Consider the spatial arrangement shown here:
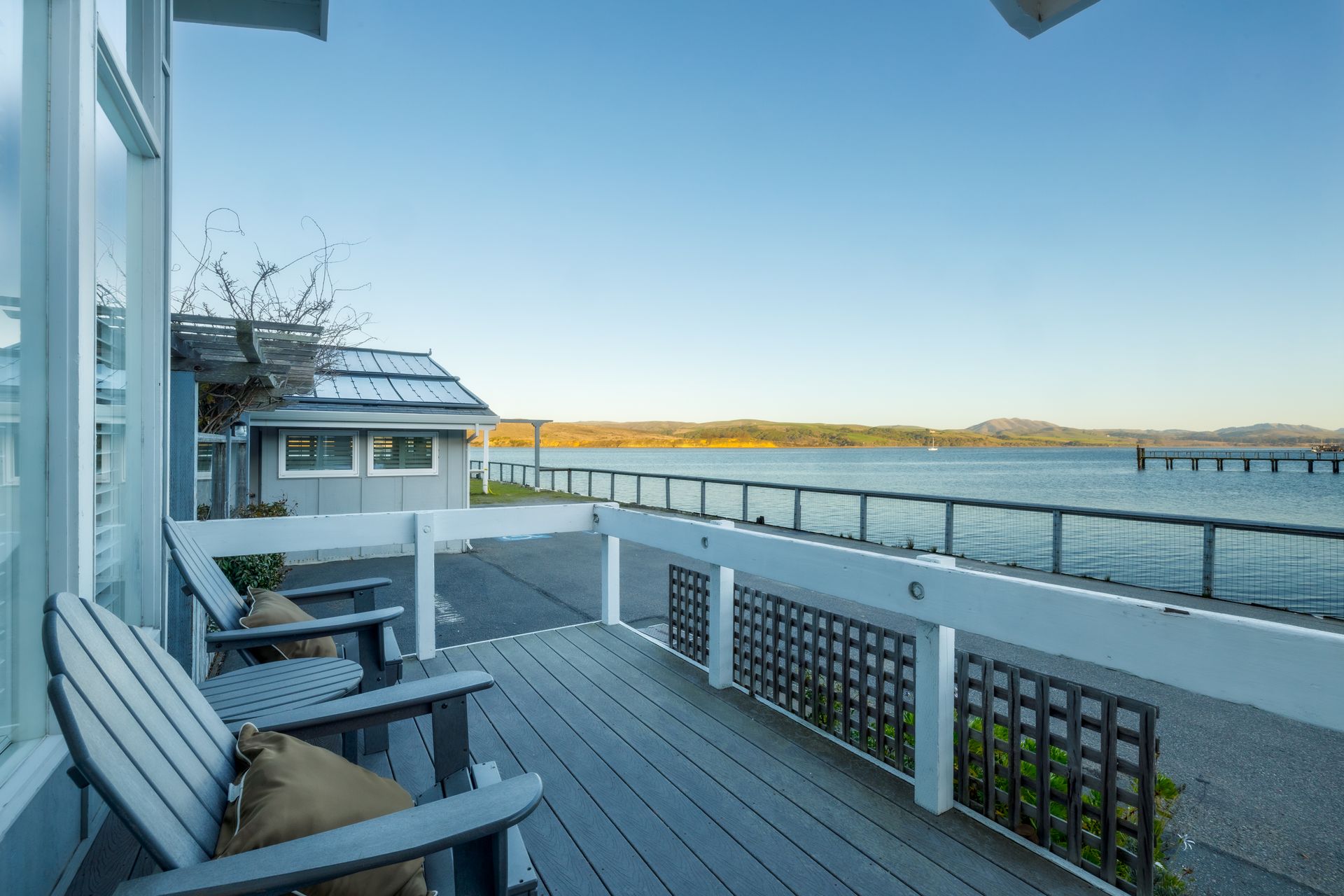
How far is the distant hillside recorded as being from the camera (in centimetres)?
4381

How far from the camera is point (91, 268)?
5.22ft

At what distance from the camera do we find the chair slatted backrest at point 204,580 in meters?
2.17

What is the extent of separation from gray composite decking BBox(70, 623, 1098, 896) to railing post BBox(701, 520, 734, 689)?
7cm

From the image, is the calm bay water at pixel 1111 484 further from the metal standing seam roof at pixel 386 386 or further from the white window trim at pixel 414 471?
the white window trim at pixel 414 471

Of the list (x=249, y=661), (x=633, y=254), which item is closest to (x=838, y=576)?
(x=249, y=661)

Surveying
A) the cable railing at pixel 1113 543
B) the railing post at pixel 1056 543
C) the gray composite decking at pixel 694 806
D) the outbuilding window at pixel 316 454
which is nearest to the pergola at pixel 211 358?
the gray composite decking at pixel 694 806

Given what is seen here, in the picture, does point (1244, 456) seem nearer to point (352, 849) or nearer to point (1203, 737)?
point (1203, 737)

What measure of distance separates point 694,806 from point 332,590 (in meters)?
1.82

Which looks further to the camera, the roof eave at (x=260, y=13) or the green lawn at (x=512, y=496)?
the green lawn at (x=512, y=496)

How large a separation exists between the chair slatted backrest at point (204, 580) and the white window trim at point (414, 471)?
23.0 feet

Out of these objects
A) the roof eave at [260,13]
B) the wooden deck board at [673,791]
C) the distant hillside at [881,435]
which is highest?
the roof eave at [260,13]

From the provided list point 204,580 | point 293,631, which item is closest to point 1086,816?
point 293,631

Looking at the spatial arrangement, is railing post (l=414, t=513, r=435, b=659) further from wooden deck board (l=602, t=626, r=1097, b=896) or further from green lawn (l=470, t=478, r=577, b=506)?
green lawn (l=470, t=478, r=577, b=506)

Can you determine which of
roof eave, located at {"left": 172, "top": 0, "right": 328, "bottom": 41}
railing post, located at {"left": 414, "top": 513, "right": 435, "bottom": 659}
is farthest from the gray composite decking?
roof eave, located at {"left": 172, "top": 0, "right": 328, "bottom": 41}
